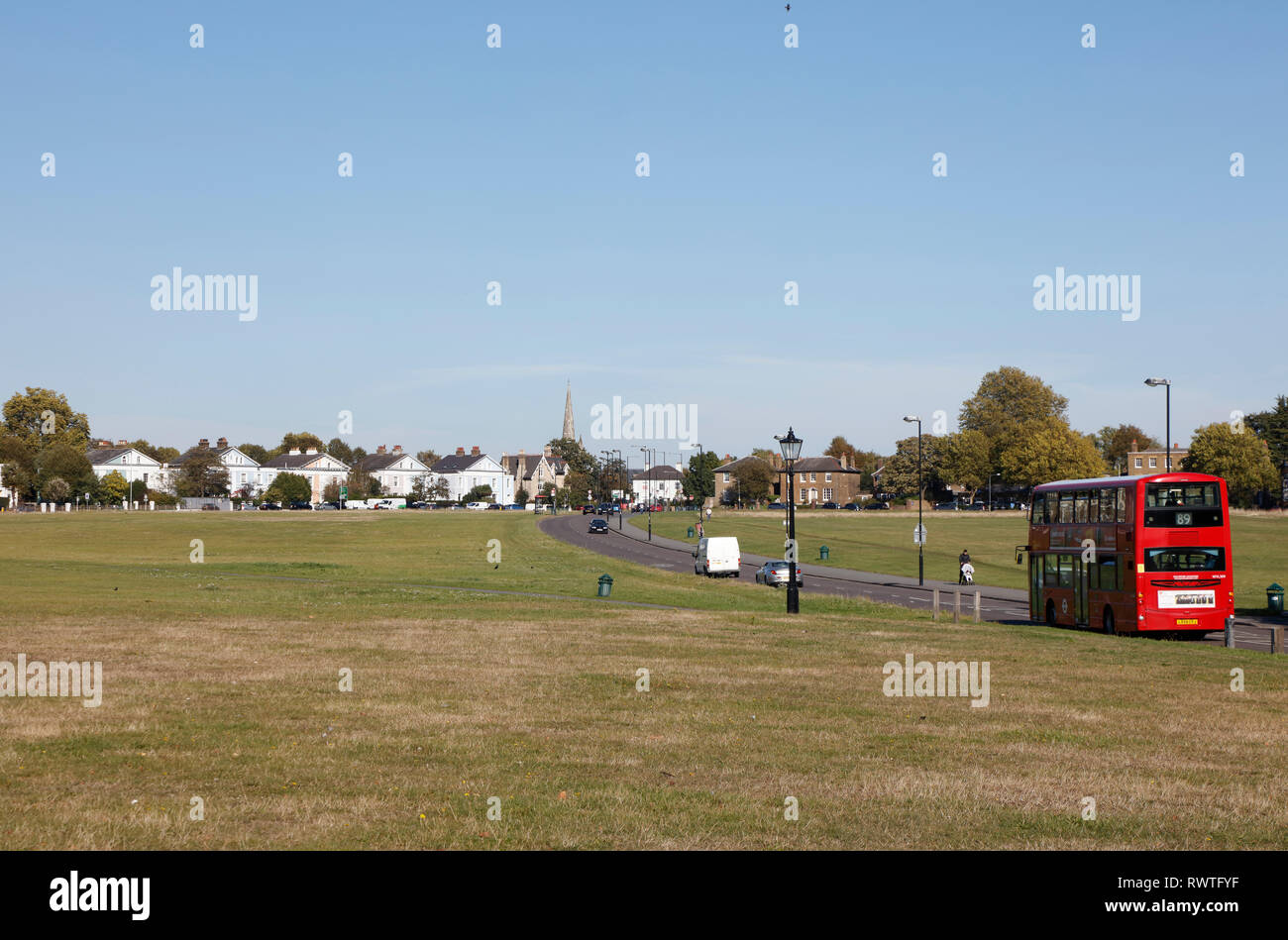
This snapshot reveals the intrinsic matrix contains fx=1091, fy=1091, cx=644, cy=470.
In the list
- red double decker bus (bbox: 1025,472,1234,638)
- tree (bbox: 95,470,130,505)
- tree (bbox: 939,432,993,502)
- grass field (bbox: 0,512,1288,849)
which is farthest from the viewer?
tree (bbox: 95,470,130,505)

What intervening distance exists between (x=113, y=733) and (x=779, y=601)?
3079 centimetres

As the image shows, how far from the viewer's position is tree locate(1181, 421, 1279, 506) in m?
141

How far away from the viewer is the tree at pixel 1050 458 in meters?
149

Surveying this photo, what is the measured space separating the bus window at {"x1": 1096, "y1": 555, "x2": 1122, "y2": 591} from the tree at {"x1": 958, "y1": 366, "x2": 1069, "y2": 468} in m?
139

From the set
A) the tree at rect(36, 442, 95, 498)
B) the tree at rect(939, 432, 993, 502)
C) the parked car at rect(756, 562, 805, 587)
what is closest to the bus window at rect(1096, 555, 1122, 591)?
the parked car at rect(756, 562, 805, 587)

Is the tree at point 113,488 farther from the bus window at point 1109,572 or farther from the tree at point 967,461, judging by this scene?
the bus window at point 1109,572

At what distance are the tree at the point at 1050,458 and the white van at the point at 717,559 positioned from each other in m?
96.8

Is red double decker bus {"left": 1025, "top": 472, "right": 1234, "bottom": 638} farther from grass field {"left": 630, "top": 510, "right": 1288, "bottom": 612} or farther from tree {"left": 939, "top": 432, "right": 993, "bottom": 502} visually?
tree {"left": 939, "top": 432, "right": 993, "bottom": 502}

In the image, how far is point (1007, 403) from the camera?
17525 centimetres

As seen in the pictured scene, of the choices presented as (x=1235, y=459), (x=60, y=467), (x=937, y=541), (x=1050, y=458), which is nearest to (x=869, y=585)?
(x=937, y=541)

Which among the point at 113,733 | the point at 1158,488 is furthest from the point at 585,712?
the point at 1158,488

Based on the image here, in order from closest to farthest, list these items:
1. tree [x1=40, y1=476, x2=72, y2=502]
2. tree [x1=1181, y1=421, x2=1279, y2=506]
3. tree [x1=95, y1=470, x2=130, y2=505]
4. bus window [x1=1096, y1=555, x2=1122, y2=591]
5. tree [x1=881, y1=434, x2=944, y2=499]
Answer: bus window [x1=1096, y1=555, x2=1122, y2=591] < tree [x1=1181, y1=421, x2=1279, y2=506] < tree [x1=40, y1=476, x2=72, y2=502] < tree [x1=881, y1=434, x2=944, y2=499] < tree [x1=95, y1=470, x2=130, y2=505]

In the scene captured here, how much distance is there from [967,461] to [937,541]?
66.2 m
